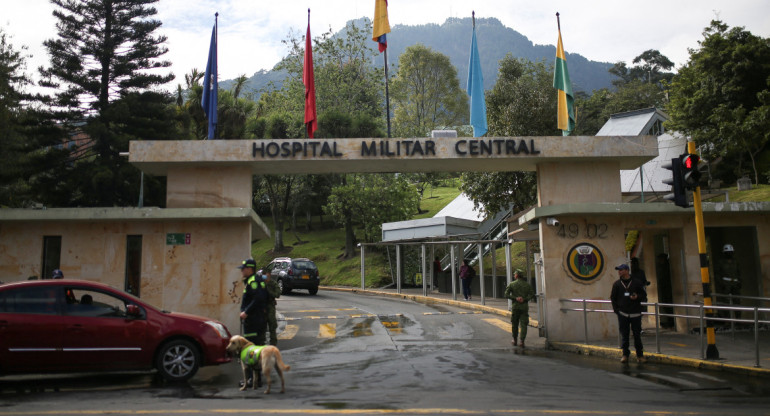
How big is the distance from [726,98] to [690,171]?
79.4 ft

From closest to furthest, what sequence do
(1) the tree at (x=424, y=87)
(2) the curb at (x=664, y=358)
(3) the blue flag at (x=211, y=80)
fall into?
(2) the curb at (x=664, y=358) < (3) the blue flag at (x=211, y=80) < (1) the tree at (x=424, y=87)

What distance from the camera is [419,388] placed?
27.2 ft

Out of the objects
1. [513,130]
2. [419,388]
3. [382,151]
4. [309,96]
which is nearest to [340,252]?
[513,130]

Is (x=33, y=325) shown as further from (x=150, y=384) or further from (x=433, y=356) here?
(x=433, y=356)

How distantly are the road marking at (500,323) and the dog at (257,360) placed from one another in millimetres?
8424

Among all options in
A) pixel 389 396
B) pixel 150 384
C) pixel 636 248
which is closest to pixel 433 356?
pixel 389 396

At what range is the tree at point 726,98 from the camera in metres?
30.3

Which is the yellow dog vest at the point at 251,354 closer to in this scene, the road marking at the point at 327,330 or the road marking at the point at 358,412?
the road marking at the point at 358,412

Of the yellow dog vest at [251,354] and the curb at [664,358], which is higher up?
the yellow dog vest at [251,354]

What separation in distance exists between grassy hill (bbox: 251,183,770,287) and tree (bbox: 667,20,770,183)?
2.73m

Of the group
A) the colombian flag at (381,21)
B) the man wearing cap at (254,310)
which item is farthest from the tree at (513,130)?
the man wearing cap at (254,310)

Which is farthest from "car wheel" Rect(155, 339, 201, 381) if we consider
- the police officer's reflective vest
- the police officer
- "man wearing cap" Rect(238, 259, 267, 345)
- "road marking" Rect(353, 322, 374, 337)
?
"road marking" Rect(353, 322, 374, 337)

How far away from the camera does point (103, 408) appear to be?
7129 mm

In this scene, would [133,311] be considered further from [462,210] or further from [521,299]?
[462,210]
